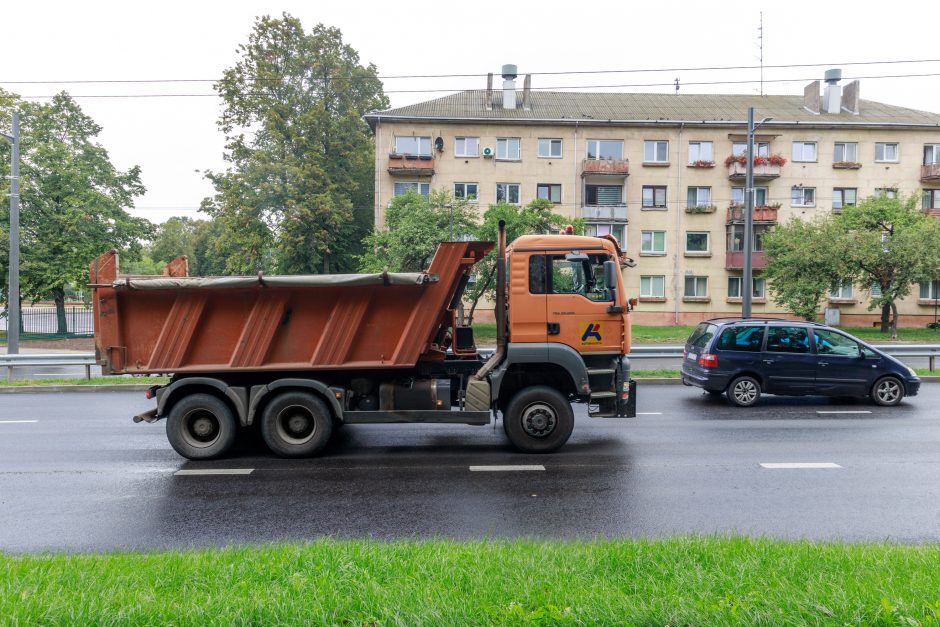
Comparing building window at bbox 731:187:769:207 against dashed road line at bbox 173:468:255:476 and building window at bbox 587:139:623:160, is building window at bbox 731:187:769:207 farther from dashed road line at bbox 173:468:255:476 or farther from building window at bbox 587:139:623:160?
dashed road line at bbox 173:468:255:476

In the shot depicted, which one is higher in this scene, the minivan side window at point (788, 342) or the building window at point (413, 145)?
the building window at point (413, 145)

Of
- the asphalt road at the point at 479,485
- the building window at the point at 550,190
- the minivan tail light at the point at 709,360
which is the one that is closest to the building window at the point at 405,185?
the building window at the point at 550,190

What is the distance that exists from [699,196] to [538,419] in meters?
37.0

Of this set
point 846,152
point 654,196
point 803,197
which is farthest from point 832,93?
point 654,196

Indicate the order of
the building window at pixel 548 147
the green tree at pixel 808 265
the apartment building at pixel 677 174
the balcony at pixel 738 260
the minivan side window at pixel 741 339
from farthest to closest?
the building window at pixel 548 147, the balcony at pixel 738 260, the apartment building at pixel 677 174, the green tree at pixel 808 265, the minivan side window at pixel 741 339

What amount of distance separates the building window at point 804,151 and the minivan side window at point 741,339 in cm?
3456

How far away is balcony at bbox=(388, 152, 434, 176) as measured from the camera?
38469 millimetres

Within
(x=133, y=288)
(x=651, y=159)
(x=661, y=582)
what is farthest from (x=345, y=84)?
(x=661, y=582)

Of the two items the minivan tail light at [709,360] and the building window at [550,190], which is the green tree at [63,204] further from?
the minivan tail light at [709,360]

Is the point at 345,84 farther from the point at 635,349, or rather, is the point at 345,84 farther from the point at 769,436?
the point at 769,436

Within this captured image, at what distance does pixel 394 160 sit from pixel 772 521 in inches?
1400

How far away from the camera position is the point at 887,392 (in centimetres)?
1223

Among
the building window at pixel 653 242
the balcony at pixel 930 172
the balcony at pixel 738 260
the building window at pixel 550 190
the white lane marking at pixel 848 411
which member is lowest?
the white lane marking at pixel 848 411

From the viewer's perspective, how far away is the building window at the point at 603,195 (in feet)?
133
